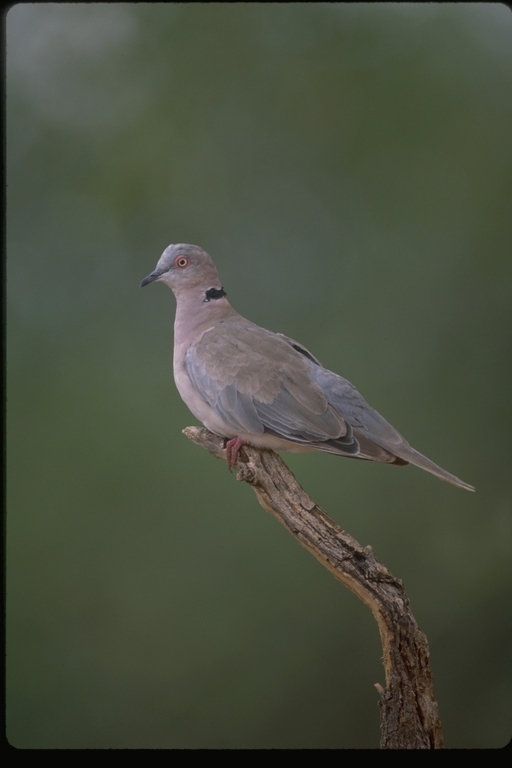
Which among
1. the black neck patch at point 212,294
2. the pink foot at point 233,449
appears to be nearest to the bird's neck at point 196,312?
the black neck patch at point 212,294

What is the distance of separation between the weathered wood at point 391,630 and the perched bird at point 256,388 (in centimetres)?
24

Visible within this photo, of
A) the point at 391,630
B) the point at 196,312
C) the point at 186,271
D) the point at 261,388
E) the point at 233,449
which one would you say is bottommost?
A: the point at 391,630

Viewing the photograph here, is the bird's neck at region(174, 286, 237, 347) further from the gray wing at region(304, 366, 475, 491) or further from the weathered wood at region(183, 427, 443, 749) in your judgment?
the weathered wood at region(183, 427, 443, 749)

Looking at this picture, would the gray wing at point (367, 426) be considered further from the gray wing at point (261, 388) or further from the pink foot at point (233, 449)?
the pink foot at point (233, 449)

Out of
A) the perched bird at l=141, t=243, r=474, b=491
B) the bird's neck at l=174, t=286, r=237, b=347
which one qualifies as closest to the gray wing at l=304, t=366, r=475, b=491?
the perched bird at l=141, t=243, r=474, b=491

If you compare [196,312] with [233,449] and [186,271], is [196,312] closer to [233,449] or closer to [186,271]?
[186,271]

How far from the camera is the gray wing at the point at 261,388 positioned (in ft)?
9.09

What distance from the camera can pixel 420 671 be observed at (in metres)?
2.66

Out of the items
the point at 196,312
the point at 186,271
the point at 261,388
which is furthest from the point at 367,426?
the point at 186,271

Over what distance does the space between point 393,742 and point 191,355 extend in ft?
5.38

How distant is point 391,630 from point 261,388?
1002mm

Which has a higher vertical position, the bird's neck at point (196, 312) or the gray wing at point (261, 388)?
the bird's neck at point (196, 312)

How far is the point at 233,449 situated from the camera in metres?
2.91

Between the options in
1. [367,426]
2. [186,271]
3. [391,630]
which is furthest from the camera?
[186,271]
